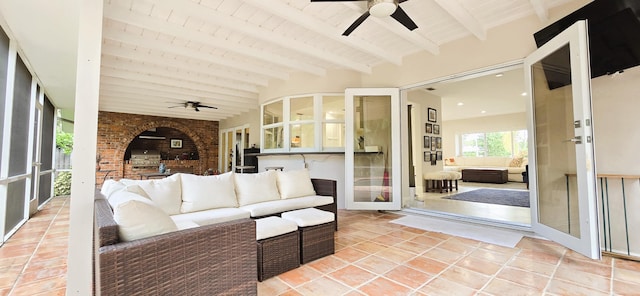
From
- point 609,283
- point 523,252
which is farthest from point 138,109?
point 609,283

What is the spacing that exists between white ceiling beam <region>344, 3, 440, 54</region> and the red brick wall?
8.59 m

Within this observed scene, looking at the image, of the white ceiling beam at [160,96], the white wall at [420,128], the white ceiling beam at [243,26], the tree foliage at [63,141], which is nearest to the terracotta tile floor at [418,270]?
the white ceiling beam at [243,26]

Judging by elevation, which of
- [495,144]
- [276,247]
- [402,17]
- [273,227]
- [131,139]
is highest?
[402,17]

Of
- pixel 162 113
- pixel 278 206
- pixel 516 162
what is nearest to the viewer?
pixel 278 206

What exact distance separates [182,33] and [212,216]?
7.68 ft

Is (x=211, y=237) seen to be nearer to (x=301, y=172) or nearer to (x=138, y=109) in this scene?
(x=301, y=172)

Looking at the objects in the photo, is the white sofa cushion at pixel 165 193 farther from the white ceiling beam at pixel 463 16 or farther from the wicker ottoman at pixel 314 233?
the white ceiling beam at pixel 463 16

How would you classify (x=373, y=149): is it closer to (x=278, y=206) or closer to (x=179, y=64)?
(x=278, y=206)

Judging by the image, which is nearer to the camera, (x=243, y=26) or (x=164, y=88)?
(x=243, y=26)

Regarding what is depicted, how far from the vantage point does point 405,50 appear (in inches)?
163

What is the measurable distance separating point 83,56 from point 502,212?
18.2ft

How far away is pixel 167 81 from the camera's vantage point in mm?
5246

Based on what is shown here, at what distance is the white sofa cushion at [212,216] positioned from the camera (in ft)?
7.68

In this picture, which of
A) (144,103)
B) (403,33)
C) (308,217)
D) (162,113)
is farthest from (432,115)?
(162,113)
